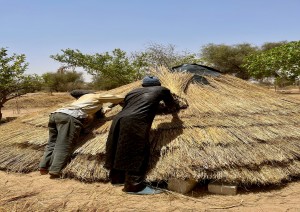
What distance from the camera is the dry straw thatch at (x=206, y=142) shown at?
4234 mm

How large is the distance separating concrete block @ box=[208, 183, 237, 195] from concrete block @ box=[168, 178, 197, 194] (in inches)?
10.2

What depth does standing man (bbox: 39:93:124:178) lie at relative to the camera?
489 centimetres

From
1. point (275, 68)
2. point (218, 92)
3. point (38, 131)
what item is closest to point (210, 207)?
point (218, 92)

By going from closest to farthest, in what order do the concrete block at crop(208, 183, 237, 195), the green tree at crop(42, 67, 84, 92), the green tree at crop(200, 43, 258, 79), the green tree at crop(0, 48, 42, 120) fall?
the concrete block at crop(208, 183, 237, 195)
the green tree at crop(0, 48, 42, 120)
the green tree at crop(200, 43, 258, 79)
the green tree at crop(42, 67, 84, 92)

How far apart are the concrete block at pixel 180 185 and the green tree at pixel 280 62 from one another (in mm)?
15027

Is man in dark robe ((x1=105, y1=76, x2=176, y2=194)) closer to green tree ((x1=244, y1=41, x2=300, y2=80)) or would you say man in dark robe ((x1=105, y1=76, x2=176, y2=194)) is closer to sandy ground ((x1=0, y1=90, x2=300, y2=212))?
sandy ground ((x1=0, y1=90, x2=300, y2=212))

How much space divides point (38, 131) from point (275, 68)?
15.8 metres

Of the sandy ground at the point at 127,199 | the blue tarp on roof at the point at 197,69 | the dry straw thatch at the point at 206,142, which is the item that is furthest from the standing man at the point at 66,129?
the blue tarp on roof at the point at 197,69

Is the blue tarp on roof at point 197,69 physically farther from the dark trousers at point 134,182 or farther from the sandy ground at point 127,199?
the dark trousers at point 134,182

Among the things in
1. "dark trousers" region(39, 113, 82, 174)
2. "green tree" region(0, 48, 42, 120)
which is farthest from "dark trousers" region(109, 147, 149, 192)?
"green tree" region(0, 48, 42, 120)

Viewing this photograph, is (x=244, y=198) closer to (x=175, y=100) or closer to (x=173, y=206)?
(x=173, y=206)

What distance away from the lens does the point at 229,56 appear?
28438 millimetres

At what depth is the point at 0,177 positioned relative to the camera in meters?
5.14

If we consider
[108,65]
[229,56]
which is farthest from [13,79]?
[229,56]
